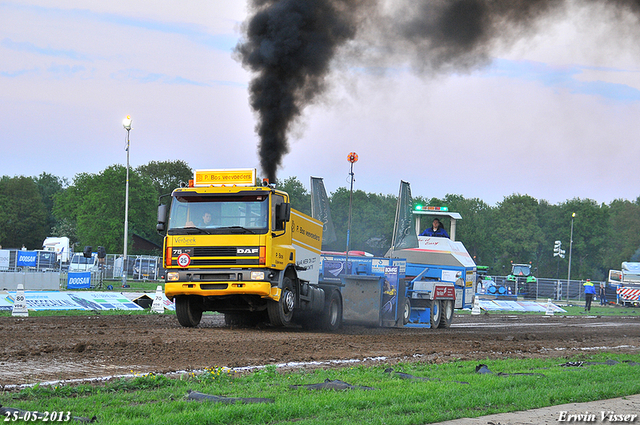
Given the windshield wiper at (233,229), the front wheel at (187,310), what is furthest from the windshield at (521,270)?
the windshield wiper at (233,229)

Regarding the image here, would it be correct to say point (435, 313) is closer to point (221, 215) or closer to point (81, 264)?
point (221, 215)

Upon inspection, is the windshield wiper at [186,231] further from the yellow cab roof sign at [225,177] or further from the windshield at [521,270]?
the windshield at [521,270]

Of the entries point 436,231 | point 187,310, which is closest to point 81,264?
point 436,231

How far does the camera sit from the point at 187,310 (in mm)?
15016

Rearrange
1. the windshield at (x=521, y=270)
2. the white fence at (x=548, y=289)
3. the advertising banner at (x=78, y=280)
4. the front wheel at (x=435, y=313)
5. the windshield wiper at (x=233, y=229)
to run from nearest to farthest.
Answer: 1. the windshield wiper at (x=233, y=229)
2. the front wheel at (x=435, y=313)
3. the advertising banner at (x=78, y=280)
4. the white fence at (x=548, y=289)
5. the windshield at (x=521, y=270)

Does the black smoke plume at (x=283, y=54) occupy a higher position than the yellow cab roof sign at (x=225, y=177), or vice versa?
the black smoke plume at (x=283, y=54)

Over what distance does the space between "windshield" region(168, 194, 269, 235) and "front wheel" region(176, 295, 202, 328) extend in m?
1.63

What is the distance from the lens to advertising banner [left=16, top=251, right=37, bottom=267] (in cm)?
4103

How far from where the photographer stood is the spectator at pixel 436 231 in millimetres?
22562

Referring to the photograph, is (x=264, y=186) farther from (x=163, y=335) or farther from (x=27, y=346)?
(x=27, y=346)

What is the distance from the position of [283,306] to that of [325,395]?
773 centimetres

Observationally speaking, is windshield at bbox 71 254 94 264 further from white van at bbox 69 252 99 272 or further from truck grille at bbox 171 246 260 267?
truck grille at bbox 171 246 260 267

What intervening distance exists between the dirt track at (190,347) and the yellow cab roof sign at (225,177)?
3076mm

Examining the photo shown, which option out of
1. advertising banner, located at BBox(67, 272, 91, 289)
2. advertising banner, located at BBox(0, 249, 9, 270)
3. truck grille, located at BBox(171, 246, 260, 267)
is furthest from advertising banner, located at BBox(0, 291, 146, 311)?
advertising banner, located at BBox(0, 249, 9, 270)
